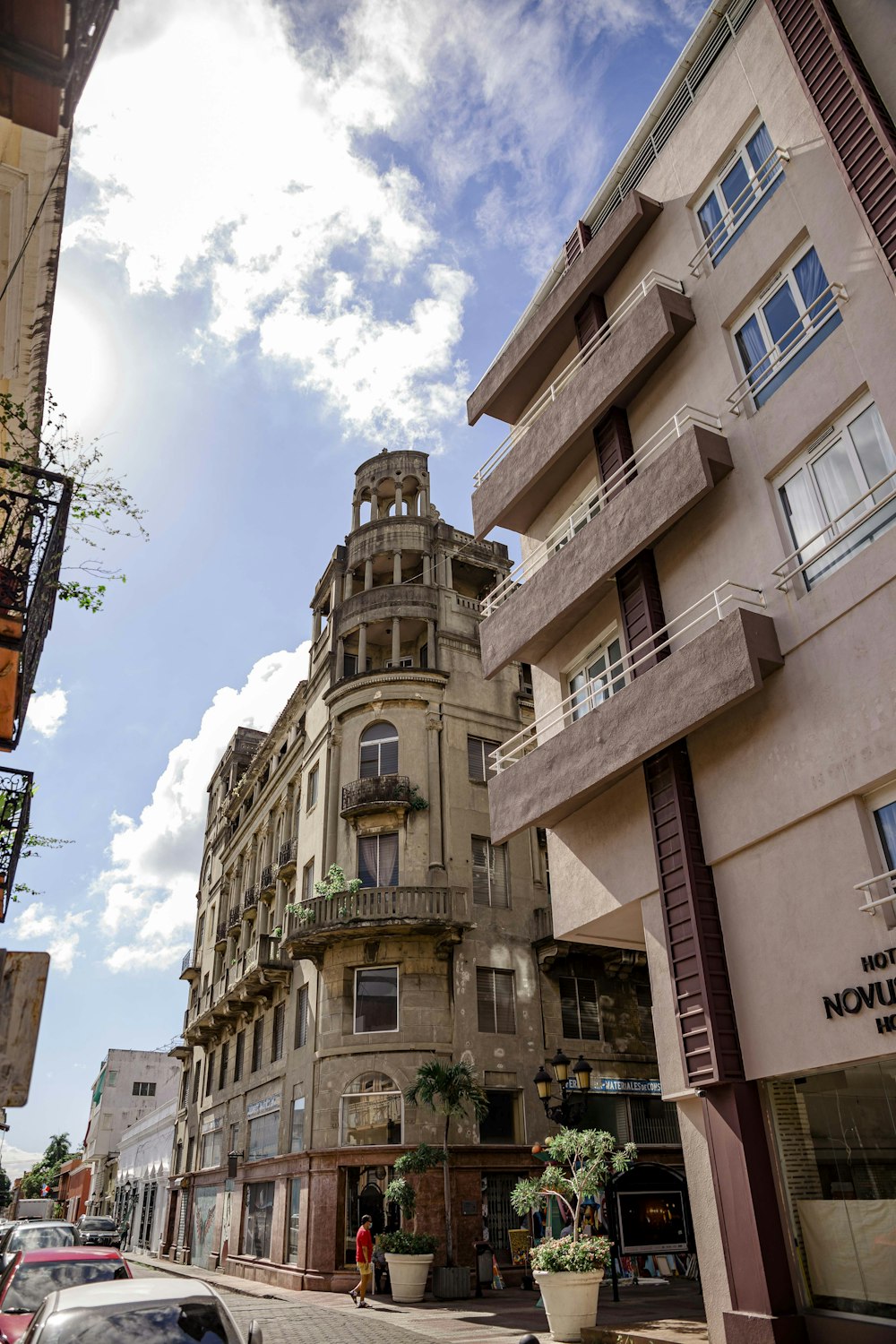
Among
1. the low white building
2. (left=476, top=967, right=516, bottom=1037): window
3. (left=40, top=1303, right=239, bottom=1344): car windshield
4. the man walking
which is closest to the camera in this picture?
(left=40, top=1303, right=239, bottom=1344): car windshield

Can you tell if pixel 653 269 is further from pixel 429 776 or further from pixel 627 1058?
pixel 627 1058

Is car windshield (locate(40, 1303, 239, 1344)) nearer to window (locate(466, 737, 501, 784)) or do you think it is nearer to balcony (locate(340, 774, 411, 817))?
balcony (locate(340, 774, 411, 817))

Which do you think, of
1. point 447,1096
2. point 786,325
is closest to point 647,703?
point 786,325

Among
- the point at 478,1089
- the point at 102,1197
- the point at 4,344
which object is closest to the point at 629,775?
the point at 4,344

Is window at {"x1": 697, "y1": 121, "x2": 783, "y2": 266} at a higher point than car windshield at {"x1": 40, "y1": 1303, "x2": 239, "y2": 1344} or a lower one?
higher

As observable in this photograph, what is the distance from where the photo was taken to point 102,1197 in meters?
74.9

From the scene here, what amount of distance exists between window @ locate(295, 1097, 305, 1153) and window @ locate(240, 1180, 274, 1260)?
254cm

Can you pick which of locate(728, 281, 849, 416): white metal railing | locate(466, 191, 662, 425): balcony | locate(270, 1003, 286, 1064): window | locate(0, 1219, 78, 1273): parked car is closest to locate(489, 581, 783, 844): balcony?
locate(728, 281, 849, 416): white metal railing

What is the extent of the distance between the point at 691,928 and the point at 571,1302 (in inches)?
231

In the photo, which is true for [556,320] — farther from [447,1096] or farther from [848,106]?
[447,1096]

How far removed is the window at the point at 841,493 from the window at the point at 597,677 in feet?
13.0

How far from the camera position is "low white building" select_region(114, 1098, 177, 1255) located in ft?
160

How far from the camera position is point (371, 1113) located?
993 inches

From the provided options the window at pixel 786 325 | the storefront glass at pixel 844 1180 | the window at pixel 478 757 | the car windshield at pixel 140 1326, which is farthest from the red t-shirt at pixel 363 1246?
the window at pixel 786 325
